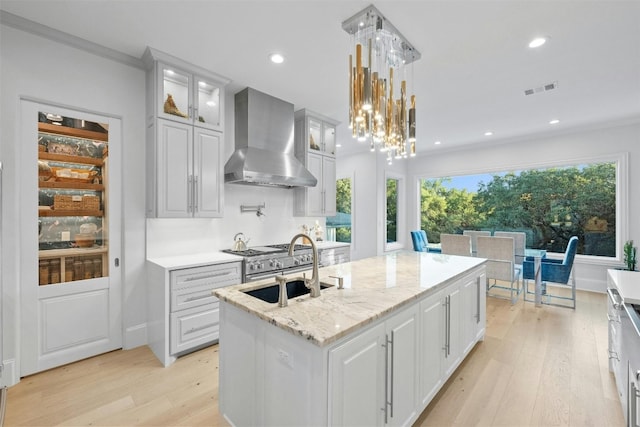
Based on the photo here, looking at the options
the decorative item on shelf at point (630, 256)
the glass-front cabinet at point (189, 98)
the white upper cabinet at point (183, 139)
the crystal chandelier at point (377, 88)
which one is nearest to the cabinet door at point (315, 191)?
the white upper cabinet at point (183, 139)

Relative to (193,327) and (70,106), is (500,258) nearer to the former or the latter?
(193,327)

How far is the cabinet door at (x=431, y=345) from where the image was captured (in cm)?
185

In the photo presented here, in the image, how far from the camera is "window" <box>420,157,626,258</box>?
16.0ft

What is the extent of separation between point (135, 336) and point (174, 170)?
1686 millimetres

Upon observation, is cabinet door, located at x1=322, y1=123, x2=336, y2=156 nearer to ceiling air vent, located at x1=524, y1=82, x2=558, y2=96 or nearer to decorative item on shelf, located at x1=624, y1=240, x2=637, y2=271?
ceiling air vent, located at x1=524, y1=82, x2=558, y2=96

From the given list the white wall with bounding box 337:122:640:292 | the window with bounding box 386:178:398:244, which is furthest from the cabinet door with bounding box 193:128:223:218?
the window with bounding box 386:178:398:244

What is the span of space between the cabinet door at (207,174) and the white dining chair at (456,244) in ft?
11.6

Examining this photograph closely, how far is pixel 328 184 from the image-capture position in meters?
4.57

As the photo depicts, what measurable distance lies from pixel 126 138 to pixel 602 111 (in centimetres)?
609

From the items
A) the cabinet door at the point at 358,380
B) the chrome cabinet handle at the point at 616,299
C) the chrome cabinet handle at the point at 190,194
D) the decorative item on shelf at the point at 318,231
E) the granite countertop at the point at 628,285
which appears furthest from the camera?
the decorative item on shelf at the point at 318,231

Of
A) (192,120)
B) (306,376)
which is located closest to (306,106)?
(192,120)

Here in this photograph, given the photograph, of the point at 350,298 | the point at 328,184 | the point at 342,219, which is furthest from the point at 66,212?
the point at 342,219

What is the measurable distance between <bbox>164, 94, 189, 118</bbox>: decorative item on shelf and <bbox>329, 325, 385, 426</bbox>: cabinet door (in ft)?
9.04

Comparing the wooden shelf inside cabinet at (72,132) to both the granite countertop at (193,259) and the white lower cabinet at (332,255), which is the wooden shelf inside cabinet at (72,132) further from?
the white lower cabinet at (332,255)
